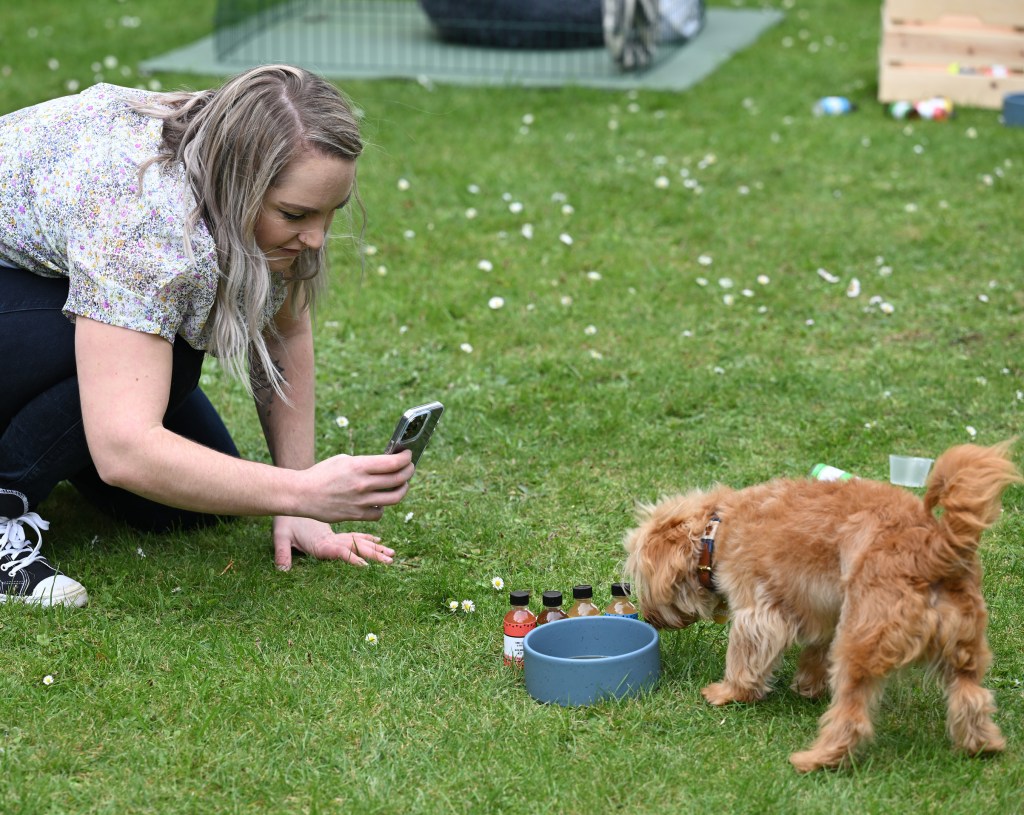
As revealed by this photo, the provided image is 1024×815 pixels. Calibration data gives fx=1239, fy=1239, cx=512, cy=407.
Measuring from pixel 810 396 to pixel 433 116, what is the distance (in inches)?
180

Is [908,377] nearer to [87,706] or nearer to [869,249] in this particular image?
[869,249]

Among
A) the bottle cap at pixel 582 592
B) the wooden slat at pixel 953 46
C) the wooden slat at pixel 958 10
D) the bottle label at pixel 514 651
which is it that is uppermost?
the wooden slat at pixel 958 10

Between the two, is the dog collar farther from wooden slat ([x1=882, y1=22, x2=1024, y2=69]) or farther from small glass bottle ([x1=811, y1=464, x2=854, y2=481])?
wooden slat ([x1=882, y1=22, x2=1024, y2=69])

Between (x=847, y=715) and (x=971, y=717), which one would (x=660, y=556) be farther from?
(x=971, y=717)

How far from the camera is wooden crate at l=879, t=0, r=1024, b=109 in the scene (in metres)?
8.86

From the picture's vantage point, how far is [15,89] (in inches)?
350

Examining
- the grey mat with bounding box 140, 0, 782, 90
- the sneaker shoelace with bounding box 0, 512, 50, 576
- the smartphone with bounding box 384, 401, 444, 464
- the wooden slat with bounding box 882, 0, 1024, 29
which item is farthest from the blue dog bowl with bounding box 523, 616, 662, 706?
the wooden slat with bounding box 882, 0, 1024, 29

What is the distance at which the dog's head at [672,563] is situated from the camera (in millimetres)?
3092

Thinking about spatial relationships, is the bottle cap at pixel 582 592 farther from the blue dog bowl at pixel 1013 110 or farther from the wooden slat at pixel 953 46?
the wooden slat at pixel 953 46

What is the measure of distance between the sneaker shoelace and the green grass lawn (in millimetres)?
171

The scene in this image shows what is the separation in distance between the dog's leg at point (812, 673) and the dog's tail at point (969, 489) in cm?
58

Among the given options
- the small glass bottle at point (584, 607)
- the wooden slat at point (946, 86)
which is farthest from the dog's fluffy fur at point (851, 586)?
the wooden slat at point (946, 86)

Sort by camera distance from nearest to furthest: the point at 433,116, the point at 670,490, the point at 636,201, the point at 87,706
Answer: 1. the point at 87,706
2. the point at 670,490
3. the point at 636,201
4. the point at 433,116

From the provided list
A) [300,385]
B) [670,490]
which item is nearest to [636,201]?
[670,490]
